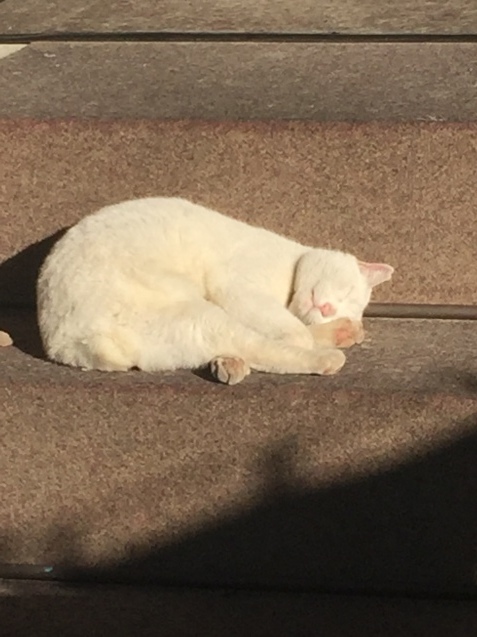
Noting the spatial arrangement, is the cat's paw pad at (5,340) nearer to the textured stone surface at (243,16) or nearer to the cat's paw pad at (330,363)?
the cat's paw pad at (330,363)

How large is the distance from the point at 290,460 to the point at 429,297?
68 cm

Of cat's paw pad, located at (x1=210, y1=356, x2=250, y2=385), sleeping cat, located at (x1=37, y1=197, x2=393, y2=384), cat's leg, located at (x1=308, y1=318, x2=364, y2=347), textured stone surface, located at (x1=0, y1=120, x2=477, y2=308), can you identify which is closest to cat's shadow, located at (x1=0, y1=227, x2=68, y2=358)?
textured stone surface, located at (x1=0, y1=120, x2=477, y2=308)

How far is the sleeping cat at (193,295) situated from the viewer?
2404mm

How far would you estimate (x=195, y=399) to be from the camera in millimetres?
2312

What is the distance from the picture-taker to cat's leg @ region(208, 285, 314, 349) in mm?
2479

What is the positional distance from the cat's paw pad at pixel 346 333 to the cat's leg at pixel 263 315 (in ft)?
0.21

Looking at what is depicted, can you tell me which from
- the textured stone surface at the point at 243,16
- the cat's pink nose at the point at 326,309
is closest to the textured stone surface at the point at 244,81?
the textured stone surface at the point at 243,16

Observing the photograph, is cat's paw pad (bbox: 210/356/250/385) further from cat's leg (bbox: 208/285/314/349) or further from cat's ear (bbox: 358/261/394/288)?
cat's ear (bbox: 358/261/394/288)

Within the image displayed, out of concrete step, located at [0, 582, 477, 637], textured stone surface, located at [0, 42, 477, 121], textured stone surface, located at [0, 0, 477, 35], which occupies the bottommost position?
concrete step, located at [0, 582, 477, 637]

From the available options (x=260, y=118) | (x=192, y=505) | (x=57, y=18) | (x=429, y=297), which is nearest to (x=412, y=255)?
(x=429, y=297)

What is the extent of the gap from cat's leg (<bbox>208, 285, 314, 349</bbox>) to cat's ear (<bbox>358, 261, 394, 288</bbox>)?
0.22 metres

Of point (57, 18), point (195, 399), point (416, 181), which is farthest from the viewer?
point (57, 18)

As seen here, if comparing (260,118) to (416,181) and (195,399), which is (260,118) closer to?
(416,181)

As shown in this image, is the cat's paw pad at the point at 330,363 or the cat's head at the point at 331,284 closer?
the cat's paw pad at the point at 330,363
